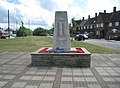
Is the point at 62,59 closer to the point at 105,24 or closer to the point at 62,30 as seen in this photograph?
the point at 62,30

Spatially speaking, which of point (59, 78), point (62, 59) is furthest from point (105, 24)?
point (59, 78)

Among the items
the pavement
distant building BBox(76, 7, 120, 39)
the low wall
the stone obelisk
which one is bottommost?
the pavement

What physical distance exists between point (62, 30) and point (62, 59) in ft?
8.66

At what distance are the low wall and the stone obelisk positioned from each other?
7.09 ft

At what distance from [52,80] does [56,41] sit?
5.03m

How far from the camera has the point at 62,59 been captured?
9.11 metres

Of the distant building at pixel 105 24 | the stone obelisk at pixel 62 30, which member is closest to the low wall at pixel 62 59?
the stone obelisk at pixel 62 30

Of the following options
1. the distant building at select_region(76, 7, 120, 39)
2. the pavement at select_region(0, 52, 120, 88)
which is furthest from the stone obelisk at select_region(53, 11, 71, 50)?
the distant building at select_region(76, 7, 120, 39)

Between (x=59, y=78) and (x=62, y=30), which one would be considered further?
(x=62, y=30)

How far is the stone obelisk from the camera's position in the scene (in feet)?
36.7

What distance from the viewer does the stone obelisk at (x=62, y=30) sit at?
11195 millimetres

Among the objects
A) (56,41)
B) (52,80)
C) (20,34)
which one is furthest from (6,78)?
(20,34)

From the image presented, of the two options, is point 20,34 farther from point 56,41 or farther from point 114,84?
point 114,84

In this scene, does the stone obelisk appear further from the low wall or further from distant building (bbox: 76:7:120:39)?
distant building (bbox: 76:7:120:39)
